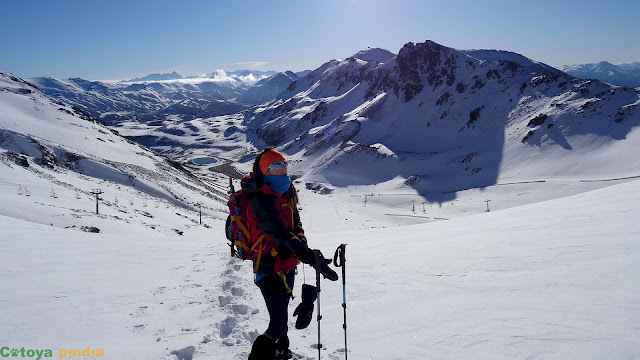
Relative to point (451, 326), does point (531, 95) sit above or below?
above

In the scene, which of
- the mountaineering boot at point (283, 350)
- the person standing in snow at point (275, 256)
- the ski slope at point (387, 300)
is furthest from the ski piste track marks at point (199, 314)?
the person standing in snow at point (275, 256)

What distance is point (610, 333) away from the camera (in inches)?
169

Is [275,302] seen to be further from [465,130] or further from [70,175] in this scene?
[465,130]

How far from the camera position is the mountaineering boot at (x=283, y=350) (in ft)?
15.9

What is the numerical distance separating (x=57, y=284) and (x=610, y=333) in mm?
9802

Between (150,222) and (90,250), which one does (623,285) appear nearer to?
(90,250)

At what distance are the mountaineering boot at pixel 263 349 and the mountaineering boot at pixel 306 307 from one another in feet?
1.54

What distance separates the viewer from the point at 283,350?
494 centimetres

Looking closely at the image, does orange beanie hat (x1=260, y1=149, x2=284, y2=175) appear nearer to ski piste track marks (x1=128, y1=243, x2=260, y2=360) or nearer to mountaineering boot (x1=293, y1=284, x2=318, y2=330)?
mountaineering boot (x1=293, y1=284, x2=318, y2=330)

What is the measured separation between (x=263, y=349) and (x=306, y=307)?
798 mm

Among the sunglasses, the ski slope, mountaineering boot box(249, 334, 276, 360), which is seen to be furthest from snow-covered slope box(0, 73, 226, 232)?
the sunglasses

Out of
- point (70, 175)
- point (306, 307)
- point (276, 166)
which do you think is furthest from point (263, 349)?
point (70, 175)

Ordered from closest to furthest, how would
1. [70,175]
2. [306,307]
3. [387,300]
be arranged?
1. [306,307]
2. [387,300]
3. [70,175]

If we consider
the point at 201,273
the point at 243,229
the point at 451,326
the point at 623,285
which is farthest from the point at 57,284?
the point at 623,285
